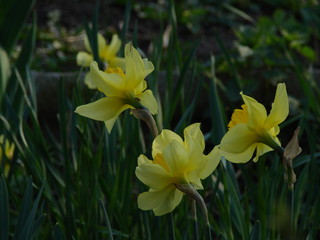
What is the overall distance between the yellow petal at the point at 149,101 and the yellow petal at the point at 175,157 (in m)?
0.12

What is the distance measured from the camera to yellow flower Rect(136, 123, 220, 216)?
101cm

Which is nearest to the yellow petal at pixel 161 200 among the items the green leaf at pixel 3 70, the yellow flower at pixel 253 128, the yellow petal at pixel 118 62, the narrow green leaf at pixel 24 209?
Answer: the yellow flower at pixel 253 128

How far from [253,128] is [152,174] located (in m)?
0.19

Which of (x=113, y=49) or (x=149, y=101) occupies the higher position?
(x=149, y=101)

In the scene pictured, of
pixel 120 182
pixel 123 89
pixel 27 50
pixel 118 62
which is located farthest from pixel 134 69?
pixel 27 50

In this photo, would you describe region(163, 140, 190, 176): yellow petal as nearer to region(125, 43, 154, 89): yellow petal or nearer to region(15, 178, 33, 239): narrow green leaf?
region(125, 43, 154, 89): yellow petal

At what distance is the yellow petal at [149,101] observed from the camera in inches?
43.8

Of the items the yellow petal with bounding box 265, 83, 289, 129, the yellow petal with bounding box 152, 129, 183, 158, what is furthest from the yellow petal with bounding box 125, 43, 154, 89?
the yellow petal with bounding box 265, 83, 289, 129

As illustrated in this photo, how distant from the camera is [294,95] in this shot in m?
2.92

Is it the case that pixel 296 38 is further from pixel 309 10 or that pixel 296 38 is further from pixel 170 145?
pixel 170 145

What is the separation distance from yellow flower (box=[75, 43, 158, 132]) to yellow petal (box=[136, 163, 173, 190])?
0.13 m

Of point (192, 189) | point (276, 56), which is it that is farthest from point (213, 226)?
point (276, 56)

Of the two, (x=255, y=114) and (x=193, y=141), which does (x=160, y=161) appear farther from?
(x=255, y=114)

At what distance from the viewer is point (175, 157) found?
3.32 feet
